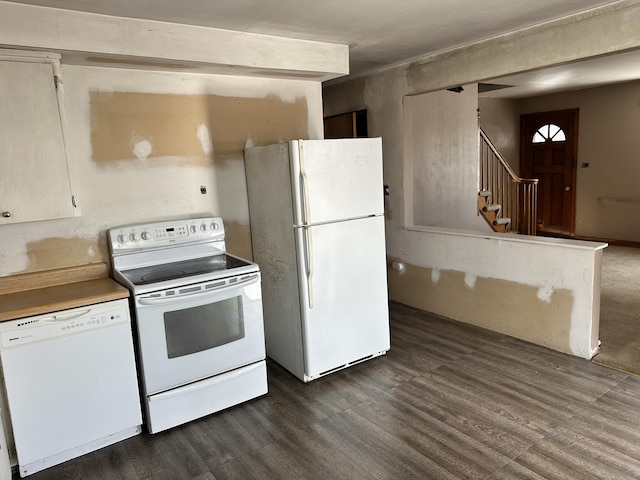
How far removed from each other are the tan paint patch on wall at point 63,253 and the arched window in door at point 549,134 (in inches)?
290

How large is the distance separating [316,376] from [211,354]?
0.80m

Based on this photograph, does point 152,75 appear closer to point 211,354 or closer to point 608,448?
point 211,354

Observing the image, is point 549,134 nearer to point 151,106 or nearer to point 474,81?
point 474,81

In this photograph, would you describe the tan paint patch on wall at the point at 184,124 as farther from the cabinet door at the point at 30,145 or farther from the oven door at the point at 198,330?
the oven door at the point at 198,330

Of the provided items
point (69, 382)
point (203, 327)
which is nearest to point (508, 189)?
point (203, 327)

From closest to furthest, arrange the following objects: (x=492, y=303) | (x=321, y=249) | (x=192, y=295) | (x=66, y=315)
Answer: (x=66, y=315)
(x=192, y=295)
(x=321, y=249)
(x=492, y=303)

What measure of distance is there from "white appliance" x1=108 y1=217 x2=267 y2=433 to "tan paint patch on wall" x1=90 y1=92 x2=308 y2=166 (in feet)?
1.76

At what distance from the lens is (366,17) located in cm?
289

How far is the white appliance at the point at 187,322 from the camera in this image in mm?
2639

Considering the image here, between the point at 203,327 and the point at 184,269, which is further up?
the point at 184,269

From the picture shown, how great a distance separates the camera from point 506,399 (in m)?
2.87

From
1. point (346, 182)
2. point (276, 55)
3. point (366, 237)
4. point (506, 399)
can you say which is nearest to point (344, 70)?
point (276, 55)

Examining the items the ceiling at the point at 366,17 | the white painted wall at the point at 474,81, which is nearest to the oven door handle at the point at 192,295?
the ceiling at the point at 366,17

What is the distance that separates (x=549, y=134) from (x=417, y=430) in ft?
22.6
